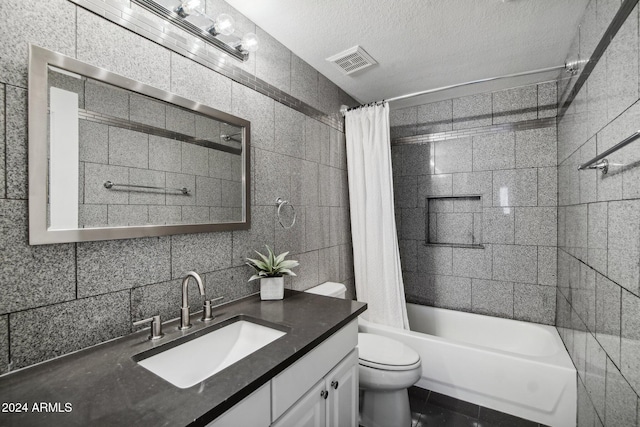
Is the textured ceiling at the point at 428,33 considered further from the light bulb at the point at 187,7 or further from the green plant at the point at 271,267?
the green plant at the point at 271,267

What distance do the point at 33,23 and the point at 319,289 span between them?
1.93 metres

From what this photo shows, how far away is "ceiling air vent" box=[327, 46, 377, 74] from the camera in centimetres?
200

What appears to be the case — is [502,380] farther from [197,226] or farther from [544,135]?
[197,226]

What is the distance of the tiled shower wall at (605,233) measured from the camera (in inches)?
38.4

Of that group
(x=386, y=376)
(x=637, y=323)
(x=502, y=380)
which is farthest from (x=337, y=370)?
(x=502, y=380)

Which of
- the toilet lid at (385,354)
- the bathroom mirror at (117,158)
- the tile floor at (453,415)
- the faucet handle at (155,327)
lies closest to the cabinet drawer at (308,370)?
the toilet lid at (385,354)

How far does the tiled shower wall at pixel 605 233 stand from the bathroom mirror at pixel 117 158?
1.66 meters

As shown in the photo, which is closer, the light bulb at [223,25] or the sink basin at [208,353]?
the sink basin at [208,353]

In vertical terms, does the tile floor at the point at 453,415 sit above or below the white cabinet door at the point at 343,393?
below

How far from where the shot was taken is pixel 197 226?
1.35 metres

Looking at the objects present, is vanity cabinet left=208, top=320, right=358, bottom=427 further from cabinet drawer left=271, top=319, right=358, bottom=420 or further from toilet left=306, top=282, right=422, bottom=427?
toilet left=306, top=282, right=422, bottom=427

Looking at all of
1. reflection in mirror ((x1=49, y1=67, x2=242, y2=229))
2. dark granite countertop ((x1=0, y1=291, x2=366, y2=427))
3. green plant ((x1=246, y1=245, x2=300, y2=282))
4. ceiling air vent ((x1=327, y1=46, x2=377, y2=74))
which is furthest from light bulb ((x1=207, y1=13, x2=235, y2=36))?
dark granite countertop ((x1=0, y1=291, x2=366, y2=427))

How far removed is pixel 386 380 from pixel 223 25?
208 cm

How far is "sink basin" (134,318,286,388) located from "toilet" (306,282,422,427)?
0.79 m
